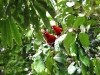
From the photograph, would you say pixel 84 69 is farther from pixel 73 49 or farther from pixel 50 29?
pixel 50 29

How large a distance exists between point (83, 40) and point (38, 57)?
28 centimetres

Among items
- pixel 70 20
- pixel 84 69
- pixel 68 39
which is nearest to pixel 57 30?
pixel 70 20

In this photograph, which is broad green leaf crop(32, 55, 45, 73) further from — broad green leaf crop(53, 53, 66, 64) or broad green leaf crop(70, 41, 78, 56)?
broad green leaf crop(70, 41, 78, 56)

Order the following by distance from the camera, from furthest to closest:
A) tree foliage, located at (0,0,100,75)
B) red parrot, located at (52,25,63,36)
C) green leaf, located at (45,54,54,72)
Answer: red parrot, located at (52,25,63,36), green leaf, located at (45,54,54,72), tree foliage, located at (0,0,100,75)

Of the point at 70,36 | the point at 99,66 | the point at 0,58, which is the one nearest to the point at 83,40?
the point at 70,36

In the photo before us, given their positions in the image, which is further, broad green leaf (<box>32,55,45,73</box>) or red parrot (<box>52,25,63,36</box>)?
red parrot (<box>52,25,63,36</box>)

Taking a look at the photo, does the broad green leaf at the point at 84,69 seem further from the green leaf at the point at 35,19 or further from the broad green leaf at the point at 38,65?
the green leaf at the point at 35,19

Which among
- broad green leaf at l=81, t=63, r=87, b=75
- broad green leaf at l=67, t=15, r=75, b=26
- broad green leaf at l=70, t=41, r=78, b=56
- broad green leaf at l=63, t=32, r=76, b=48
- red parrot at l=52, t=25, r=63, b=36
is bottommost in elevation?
broad green leaf at l=81, t=63, r=87, b=75

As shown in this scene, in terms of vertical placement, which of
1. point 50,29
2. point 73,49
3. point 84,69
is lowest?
point 84,69

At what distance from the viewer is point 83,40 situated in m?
1.28

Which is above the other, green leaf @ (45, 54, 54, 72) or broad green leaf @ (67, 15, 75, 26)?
broad green leaf @ (67, 15, 75, 26)

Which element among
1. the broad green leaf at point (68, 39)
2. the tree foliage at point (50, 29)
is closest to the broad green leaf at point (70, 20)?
the tree foliage at point (50, 29)

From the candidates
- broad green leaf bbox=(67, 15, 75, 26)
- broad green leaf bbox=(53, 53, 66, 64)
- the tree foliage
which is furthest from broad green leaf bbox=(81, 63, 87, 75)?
broad green leaf bbox=(67, 15, 75, 26)

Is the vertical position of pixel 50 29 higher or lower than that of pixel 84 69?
higher
